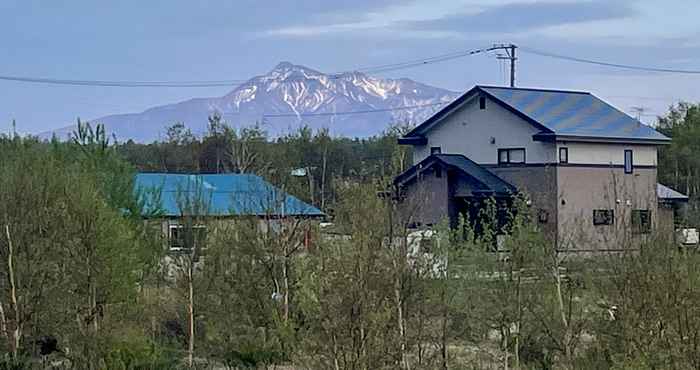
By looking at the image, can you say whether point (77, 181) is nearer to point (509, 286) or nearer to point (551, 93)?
point (509, 286)

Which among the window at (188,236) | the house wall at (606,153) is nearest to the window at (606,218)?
the house wall at (606,153)

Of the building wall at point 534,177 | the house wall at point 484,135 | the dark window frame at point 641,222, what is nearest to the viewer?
the dark window frame at point 641,222

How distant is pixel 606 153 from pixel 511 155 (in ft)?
11.6

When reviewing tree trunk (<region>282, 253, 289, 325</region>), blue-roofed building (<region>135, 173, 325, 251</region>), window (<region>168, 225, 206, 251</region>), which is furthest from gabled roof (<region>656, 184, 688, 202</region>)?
window (<region>168, 225, 206, 251</region>)

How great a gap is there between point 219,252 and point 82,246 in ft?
9.06

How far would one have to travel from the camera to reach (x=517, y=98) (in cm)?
4119

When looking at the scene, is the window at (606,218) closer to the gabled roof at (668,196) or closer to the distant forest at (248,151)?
the gabled roof at (668,196)

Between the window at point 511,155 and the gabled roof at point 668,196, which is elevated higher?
the window at point 511,155

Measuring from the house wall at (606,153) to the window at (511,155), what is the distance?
1.53 m

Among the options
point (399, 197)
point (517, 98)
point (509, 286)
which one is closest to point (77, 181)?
point (399, 197)

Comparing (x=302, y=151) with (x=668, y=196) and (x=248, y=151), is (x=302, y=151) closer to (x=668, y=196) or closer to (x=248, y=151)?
(x=248, y=151)

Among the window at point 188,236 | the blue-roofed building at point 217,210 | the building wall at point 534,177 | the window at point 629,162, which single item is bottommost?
the window at point 188,236

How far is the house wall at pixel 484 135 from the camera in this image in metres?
39.4

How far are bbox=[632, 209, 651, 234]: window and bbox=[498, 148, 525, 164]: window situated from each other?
23.4 meters
